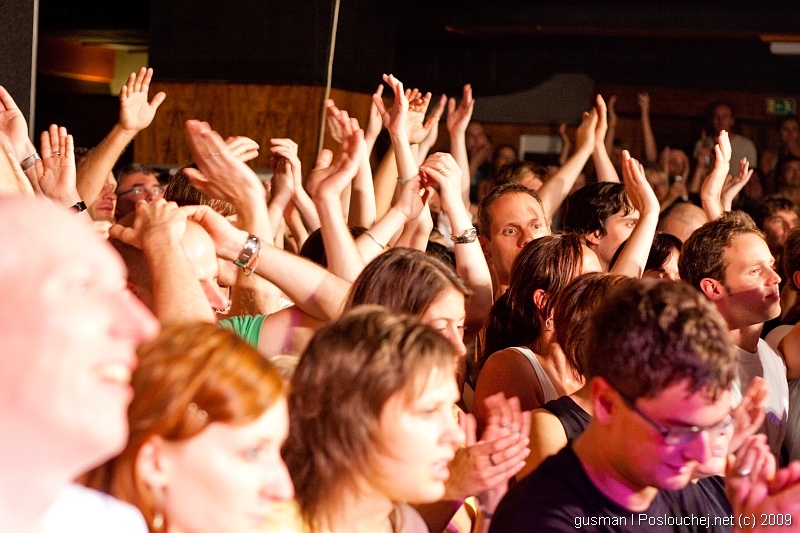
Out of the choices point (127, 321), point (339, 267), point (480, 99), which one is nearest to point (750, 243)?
point (339, 267)

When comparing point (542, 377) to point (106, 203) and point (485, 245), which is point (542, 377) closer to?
point (485, 245)

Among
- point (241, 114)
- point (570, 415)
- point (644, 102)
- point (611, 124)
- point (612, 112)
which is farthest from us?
point (644, 102)

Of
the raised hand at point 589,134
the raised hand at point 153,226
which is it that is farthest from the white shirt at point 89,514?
the raised hand at point 589,134

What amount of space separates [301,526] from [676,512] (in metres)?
0.58

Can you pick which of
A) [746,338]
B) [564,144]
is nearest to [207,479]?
[746,338]

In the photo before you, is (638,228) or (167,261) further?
(638,228)

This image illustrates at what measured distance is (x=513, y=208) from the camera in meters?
3.20

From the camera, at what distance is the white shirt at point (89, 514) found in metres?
1.00

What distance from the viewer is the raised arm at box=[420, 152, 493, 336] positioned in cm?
271

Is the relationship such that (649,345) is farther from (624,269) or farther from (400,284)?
(624,269)

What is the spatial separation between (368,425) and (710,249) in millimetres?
1716

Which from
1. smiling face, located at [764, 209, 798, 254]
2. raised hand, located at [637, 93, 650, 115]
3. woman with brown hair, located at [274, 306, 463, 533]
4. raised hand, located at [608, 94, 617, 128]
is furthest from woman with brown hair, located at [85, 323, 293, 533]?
raised hand, located at [637, 93, 650, 115]

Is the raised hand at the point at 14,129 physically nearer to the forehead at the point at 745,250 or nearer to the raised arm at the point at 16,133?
the raised arm at the point at 16,133

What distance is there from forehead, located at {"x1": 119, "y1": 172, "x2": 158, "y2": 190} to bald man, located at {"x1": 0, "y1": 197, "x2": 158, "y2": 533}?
328 cm
